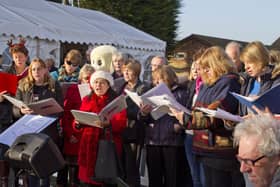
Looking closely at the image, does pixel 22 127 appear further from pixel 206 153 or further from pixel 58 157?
pixel 206 153

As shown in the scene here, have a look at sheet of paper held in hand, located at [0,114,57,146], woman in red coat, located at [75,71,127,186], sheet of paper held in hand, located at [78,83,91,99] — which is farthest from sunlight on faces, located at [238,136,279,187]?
sheet of paper held in hand, located at [78,83,91,99]

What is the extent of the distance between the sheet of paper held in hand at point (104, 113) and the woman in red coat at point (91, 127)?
20 cm

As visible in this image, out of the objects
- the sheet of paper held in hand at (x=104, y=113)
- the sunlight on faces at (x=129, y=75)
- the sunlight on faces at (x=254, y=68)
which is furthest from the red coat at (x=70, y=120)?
the sunlight on faces at (x=254, y=68)

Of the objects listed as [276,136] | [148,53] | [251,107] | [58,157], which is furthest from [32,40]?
[276,136]

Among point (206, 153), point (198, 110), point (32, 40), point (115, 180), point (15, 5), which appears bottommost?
point (115, 180)

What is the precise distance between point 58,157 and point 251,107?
157cm

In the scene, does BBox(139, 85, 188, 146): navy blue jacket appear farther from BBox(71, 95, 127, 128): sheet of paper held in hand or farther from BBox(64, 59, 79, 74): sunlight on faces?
BBox(64, 59, 79, 74): sunlight on faces

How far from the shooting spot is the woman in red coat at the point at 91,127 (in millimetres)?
5242

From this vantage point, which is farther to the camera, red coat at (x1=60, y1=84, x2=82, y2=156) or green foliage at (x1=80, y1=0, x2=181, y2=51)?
green foliage at (x1=80, y1=0, x2=181, y2=51)

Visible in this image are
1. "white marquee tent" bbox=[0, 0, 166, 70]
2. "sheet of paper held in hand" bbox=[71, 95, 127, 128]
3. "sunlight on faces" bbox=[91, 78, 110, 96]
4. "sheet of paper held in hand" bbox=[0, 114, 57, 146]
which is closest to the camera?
"sheet of paper held in hand" bbox=[0, 114, 57, 146]

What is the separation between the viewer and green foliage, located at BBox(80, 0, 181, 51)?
87.6 ft

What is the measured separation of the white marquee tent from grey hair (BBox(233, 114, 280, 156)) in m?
8.37

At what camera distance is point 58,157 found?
406 centimetres

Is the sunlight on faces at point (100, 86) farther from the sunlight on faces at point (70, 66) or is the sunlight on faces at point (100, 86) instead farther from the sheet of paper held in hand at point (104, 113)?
the sunlight on faces at point (70, 66)
